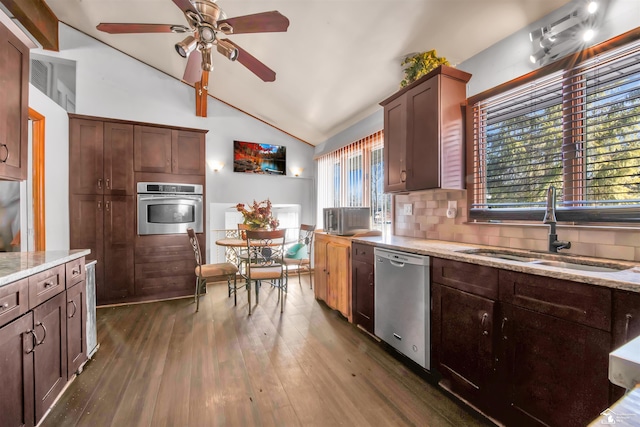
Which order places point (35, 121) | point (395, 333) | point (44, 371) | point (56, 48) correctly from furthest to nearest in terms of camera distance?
1. point (56, 48)
2. point (35, 121)
3. point (395, 333)
4. point (44, 371)

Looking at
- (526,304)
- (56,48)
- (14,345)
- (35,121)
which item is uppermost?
(56,48)

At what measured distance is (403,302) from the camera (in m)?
2.20

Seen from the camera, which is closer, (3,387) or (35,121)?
(3,387)

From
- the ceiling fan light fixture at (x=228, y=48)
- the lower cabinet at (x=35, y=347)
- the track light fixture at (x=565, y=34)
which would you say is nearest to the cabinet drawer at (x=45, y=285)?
the lower cabinet at (x=35, y=347)

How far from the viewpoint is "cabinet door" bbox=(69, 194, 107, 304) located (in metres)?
3.46

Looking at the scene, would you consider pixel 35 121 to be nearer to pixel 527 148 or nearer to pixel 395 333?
pixel 395 333

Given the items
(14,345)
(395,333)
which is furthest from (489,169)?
(14,345)

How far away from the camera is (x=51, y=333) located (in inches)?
65.6

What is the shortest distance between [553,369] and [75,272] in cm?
290

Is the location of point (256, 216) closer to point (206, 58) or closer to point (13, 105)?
point (206, 58)

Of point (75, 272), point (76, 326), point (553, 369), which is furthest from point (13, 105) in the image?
point (553, 369)

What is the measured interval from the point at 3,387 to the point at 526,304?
2499mm

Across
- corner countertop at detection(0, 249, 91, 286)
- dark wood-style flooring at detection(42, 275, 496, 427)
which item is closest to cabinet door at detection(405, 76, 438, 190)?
dark wood-style flooring at detection(42, 275, 496, 427)

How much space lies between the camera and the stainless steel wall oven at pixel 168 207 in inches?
148
